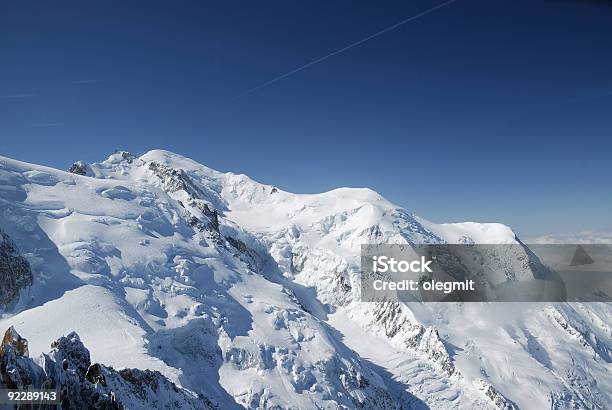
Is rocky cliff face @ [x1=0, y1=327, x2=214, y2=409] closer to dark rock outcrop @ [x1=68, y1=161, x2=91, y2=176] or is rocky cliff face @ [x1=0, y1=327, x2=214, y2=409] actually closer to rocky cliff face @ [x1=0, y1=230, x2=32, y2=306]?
rocky cliff face @ [x1=0, y1=230, x2=32, y2=306]

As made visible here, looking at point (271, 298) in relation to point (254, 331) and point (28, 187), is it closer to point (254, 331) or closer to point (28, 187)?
point (254, 331)

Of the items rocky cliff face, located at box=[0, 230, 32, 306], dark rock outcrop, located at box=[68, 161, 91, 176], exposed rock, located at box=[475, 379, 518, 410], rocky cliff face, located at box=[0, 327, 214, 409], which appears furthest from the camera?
dark rock outcrop, located at box=[68, 161, 91, 176]

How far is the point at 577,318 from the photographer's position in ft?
630

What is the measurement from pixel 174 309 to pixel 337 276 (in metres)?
85.1

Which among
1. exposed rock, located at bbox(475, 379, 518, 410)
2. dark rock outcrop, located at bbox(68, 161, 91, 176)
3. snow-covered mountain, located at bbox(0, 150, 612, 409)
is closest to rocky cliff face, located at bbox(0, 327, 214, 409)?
snow-covered mountain, located at bbox(0, 150, 612, 409)

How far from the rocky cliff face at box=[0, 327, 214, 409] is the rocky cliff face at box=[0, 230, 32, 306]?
114 feet

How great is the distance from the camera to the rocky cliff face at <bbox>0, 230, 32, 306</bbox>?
2400 inches

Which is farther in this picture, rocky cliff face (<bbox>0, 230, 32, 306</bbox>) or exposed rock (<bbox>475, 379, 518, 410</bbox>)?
exposed rock (<bbox>475, 379, 518, 410</bbox>)

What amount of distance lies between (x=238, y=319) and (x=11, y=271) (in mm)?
41401

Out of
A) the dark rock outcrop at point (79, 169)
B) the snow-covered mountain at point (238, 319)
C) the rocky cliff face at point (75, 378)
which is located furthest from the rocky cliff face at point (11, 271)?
the dark rock outcrop at point (79, 169)

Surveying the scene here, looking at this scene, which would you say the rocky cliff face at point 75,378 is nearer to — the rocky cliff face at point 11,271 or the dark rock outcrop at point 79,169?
→ the rocky cliff face at point 11,271

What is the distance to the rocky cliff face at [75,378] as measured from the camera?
69.1 feet

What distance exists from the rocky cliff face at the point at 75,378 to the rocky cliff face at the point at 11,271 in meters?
34.8

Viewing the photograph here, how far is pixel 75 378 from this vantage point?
85.8ft
